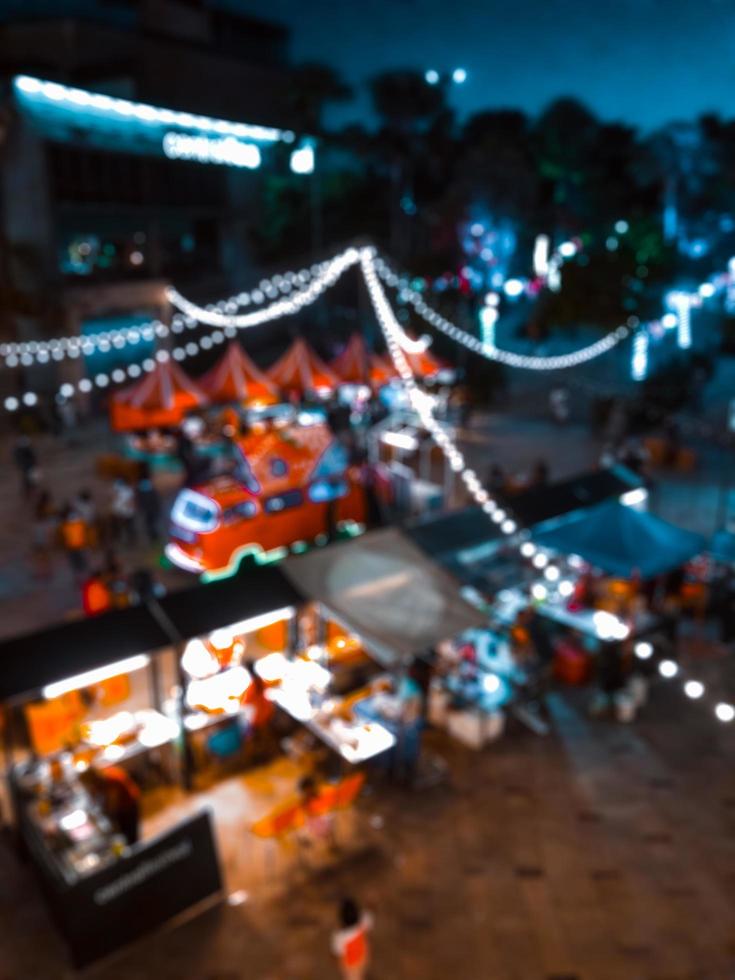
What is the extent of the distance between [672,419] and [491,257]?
12270 millimetres

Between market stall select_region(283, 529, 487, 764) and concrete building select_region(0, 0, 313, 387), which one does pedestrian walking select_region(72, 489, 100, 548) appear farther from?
concrete building select_region(0, 0, 313, 387)

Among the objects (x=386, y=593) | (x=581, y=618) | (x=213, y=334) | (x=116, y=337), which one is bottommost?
(x=581, y=618)

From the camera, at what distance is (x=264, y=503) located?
1263 cm

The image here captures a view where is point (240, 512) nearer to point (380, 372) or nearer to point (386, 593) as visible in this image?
point (386, 593)

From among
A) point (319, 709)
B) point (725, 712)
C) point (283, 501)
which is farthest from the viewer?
point (283, 501)

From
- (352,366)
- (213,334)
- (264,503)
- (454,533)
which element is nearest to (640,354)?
(352,366)

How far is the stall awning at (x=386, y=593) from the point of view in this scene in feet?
28.8

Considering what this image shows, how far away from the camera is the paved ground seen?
21.1 feet

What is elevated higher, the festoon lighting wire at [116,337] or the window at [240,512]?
the festoon lighting wire at [116,337]

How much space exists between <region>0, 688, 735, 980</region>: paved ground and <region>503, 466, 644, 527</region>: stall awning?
11.2 feet

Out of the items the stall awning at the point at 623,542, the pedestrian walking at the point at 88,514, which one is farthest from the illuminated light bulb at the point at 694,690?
the pedestrian walking at the point at 88,514

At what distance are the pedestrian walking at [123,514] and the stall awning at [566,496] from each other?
245 inches

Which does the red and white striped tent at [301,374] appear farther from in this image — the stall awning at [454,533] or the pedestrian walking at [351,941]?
the pedestrian walking at [351,941]

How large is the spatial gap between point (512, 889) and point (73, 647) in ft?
14.6
